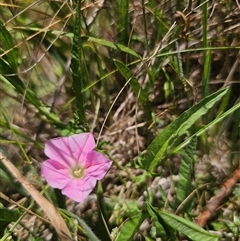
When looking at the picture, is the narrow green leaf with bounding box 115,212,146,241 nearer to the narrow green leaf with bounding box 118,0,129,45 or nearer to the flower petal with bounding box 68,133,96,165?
the flower petal with bounding box 68,133,96,165


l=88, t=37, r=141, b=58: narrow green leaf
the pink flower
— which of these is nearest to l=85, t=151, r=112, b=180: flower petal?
the pink flower

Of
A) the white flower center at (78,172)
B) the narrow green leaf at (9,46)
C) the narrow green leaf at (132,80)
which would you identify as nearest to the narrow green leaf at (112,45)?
the narrow green leaf at (132,80)

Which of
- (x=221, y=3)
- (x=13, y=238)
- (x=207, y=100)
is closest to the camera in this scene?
(x=207, y=100)

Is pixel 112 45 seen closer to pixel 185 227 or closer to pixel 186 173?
pixel 186 173

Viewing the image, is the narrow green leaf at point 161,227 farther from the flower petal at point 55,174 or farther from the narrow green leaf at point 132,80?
the narrow green leaf at point 132,80

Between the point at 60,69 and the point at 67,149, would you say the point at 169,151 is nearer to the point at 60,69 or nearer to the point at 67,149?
the point at 67,149

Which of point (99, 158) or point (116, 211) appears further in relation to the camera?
point (116, 211)

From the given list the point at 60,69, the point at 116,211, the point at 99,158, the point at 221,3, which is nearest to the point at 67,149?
the point at 99,158
